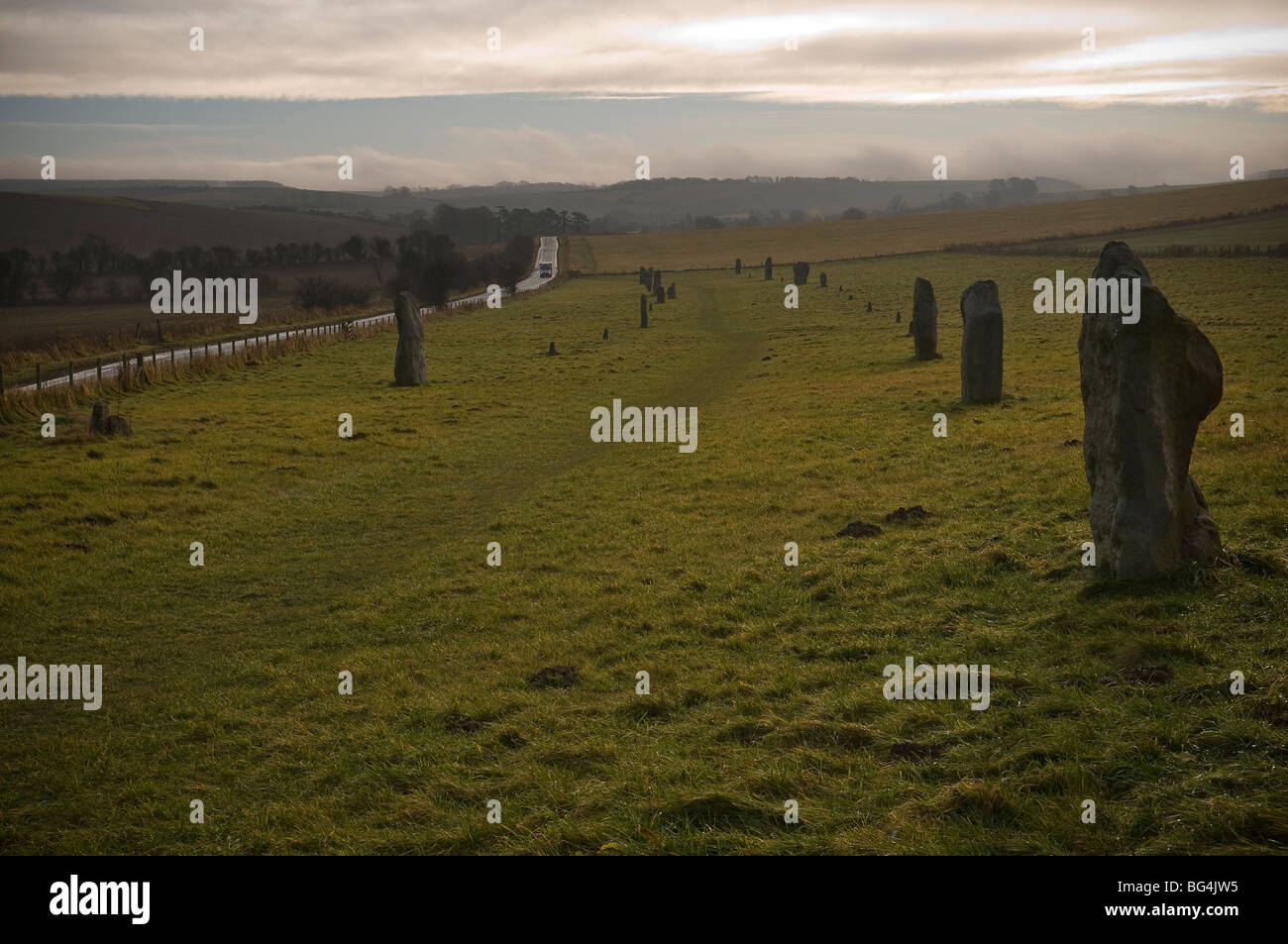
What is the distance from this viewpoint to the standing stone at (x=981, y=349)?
2227 centimetres

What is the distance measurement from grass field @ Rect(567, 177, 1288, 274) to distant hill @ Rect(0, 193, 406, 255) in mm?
58173

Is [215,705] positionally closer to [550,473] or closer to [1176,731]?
[1176,731]

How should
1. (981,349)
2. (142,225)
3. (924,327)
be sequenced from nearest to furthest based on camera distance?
(981,349) < (924,327) < (142,225)

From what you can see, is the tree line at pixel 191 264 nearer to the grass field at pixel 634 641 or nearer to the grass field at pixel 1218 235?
the grass field at pixel 1218 235

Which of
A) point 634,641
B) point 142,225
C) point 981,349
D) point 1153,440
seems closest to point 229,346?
point 981,349

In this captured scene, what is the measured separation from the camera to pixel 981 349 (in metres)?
22.8

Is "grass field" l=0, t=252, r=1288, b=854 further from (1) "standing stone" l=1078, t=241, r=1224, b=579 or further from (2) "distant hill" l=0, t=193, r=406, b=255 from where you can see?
(2) "distant hill" l=0, t=193, r=406, b=255

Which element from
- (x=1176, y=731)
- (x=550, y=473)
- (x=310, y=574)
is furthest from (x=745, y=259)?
(x=1176, y=731)

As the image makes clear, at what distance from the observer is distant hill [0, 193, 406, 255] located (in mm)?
123562

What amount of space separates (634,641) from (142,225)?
523 feet

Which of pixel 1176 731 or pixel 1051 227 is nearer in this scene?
pixel 1176 731

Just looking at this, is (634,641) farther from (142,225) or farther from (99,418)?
(142,225)
